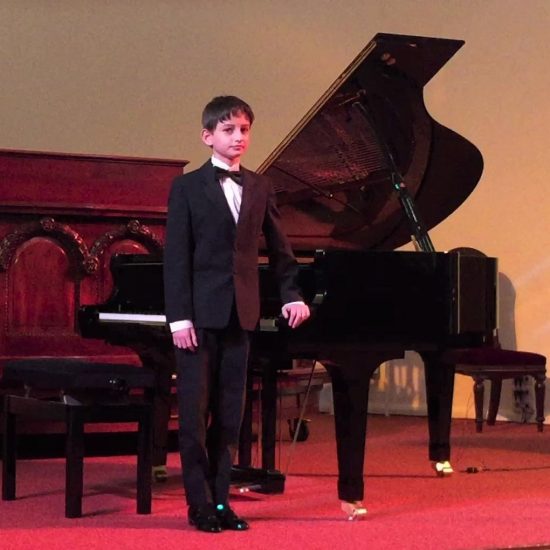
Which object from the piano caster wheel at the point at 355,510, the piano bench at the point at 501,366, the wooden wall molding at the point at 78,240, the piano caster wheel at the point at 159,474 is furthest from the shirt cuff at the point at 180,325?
the piano bench at the point at 501,366

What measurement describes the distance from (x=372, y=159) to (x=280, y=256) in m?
1.06

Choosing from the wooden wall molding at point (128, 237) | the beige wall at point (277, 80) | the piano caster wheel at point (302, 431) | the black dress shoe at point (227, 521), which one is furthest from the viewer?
the beige wall at point (277, 80)

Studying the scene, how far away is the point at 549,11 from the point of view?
6.98 meters

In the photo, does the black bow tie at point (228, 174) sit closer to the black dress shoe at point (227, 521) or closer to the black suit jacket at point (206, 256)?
the black suit jacket at point (206, 256)

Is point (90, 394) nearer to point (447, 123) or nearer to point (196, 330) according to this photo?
point (196, 330)

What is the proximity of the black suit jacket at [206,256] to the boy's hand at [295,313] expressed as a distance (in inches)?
5.3

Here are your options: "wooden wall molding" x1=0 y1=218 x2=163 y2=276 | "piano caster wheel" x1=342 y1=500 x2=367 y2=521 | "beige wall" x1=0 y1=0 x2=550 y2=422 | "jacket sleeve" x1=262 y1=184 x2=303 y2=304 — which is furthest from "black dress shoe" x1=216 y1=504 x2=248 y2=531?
"beige wall" x1=0 y1=0 x2=550 y2=422

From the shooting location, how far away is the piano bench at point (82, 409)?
3.65m

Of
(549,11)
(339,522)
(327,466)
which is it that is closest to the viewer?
(339,522)

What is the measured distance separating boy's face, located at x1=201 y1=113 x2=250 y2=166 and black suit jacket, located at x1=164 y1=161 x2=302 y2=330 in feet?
0.21

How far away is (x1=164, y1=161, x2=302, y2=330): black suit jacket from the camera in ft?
10.8

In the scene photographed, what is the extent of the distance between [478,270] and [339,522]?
1033 mm

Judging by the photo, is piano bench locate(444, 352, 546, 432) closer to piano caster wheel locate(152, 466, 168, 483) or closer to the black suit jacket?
piano caster wheel locate(152, 466, 168, 483)

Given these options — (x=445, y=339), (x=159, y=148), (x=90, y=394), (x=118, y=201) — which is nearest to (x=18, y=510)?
(x=90, y=394)
